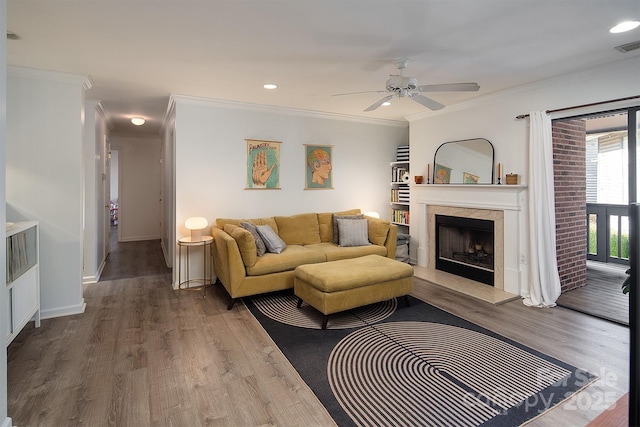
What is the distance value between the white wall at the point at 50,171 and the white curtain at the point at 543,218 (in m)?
4.82

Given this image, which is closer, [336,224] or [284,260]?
[284,260]

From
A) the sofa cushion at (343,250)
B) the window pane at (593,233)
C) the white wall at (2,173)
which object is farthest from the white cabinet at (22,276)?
the window pane at (593,233)

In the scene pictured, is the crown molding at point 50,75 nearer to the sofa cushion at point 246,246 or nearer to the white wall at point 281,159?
the white wall at point 281,159

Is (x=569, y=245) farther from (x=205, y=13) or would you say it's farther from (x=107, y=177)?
(x=107, y=177)

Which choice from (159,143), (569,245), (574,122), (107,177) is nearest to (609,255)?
(569,245)

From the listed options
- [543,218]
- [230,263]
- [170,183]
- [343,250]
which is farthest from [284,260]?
[543,218]

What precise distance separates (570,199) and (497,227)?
84 centimetres

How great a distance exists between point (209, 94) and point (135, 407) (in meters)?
3.40

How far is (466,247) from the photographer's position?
4.91 m

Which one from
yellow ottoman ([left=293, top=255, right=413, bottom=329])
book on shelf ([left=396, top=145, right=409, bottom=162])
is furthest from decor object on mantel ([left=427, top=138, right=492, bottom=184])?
yellow ottoman ([left=293, top=255, right=413, bottom=329])

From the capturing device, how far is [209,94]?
417 centimetres

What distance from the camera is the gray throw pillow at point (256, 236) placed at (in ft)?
13.3

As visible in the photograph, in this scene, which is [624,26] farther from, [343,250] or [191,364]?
[191,364]

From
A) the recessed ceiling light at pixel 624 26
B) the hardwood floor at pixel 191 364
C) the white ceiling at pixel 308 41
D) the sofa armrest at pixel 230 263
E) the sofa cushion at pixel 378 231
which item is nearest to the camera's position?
the hardwood floor at pixel 191 364
